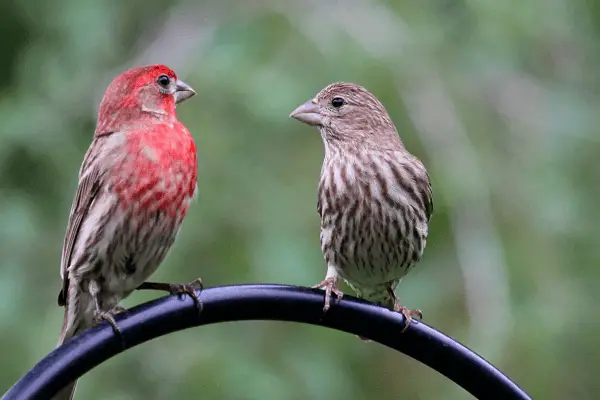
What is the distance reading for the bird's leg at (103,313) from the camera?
9.83ft

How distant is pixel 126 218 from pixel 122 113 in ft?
1.48

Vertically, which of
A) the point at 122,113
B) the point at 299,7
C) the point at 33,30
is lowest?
the point at 122,113

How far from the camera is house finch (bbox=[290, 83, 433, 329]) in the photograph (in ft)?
14.5

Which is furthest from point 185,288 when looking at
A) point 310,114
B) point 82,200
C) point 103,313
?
point 310,114

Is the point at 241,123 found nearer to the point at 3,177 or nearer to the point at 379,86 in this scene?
the point at 379,86

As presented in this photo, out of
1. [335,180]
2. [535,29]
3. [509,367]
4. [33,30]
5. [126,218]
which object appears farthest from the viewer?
[33,30]

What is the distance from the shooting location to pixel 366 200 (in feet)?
14.6

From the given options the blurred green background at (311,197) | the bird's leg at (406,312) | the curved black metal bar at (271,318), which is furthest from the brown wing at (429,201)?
the curved black metal bar at (271,318)

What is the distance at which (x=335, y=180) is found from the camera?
449cm

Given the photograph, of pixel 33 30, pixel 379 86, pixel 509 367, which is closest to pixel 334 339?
pixel 509 367

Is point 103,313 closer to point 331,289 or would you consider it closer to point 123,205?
point 123,205

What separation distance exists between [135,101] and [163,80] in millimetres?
180

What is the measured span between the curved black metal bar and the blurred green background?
186cm

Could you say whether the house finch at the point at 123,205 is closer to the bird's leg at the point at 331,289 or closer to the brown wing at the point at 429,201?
the bird's leg at the point at 331,289
